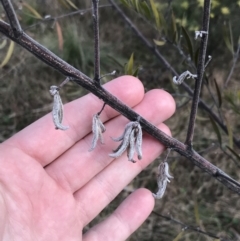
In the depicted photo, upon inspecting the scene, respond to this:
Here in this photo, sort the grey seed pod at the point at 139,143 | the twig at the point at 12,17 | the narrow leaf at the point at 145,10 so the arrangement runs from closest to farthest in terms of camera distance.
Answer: the twig at the point at 12,17 < the grey seed pod at the point at 139,143 < the narrow leaf at the point at 145,10

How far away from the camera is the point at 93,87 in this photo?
0.61m

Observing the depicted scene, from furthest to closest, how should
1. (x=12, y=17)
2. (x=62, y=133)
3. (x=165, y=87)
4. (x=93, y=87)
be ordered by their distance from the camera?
(x=165, y=87)
(x=62, y=133)
(x=93, y=87)
(x=12, y=17)

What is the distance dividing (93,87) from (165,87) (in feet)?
3.75

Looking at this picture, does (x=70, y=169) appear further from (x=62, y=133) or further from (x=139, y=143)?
(x=139, y=143)

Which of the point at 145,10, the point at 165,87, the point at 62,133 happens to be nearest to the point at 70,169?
the point at 62,133

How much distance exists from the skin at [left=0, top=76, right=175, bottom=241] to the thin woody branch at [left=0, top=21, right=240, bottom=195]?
5.1 inches

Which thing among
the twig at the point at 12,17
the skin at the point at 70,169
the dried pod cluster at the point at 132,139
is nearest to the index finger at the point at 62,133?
the skin at the point at 70,169

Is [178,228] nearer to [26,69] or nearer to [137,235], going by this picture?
[137,235]

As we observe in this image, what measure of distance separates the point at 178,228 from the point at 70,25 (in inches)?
39.5

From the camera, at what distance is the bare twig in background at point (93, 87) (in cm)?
53

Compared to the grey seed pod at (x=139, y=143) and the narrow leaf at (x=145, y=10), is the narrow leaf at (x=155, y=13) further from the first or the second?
the grey seed pod at (x=139, y=143)

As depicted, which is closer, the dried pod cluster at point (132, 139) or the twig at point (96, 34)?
the twig at point (96, 34)

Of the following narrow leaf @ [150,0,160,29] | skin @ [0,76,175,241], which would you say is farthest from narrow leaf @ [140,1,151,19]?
skin @ [0,76,175,241]

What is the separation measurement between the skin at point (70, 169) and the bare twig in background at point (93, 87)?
0.43ft
